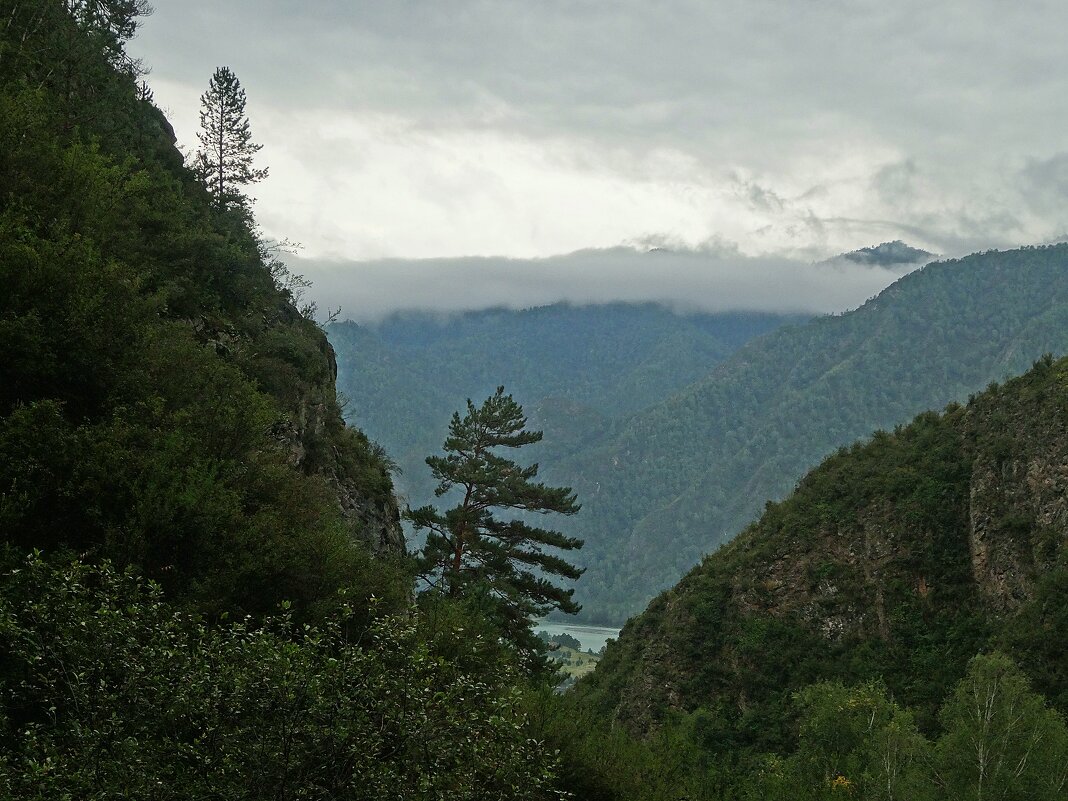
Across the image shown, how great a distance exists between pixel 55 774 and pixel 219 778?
1.53 meters

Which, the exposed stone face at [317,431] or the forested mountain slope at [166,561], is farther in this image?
the exposed stone face at [317,431]

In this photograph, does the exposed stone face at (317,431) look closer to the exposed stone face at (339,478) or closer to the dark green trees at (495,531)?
the exposed stone face at (339,478)

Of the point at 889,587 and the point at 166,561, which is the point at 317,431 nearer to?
the point at 166,561

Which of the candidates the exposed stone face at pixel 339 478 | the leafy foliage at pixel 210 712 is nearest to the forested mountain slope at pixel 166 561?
the leafy foliage at pixel 210 712

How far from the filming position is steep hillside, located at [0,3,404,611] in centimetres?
1320

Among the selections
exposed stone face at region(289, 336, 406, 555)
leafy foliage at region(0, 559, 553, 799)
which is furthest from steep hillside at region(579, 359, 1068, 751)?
leafy foliage at region(0, 559, 553, 799)

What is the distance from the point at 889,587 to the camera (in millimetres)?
56406

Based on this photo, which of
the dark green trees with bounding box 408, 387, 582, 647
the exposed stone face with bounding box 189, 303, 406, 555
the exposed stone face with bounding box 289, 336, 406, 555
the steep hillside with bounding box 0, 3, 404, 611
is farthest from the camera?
the dark green trees with bounding box 408, 387, 582, 647

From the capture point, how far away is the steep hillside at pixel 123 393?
43.3ft

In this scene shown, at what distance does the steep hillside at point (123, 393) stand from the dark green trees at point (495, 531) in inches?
423

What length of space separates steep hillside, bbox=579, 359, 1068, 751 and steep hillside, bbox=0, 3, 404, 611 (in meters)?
36.3

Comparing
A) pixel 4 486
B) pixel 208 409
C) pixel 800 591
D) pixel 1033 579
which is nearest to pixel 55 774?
pixel 4 486

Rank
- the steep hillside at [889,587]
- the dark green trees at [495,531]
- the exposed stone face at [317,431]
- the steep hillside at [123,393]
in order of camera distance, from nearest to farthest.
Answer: the steep hillside at [123,393] < the exposed stone face at [317,431] < the dark green trees at [495,531] < the steep hillside at [889,587]

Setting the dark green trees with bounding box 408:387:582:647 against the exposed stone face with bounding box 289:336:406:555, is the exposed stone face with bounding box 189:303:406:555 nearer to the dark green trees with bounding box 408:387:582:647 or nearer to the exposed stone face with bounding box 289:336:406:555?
the exposed stone face with bounding box 289:336:406:555
